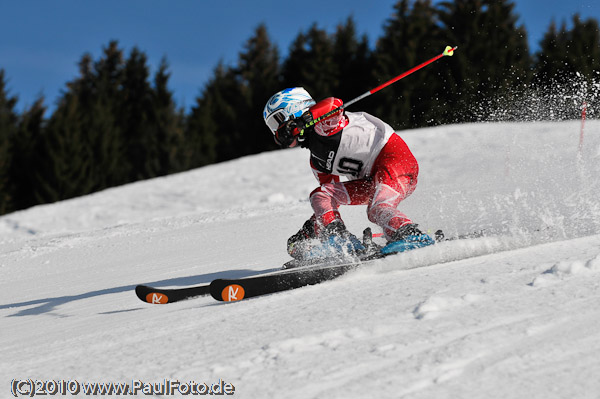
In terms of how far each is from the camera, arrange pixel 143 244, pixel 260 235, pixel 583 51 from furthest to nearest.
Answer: pixel 583 51 → pixel 143 244 → pixel 260 235

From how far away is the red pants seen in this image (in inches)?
141

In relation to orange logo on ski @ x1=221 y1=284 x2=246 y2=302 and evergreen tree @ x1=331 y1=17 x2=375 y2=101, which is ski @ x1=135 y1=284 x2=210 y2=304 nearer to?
orange logo on ski @ x1=221 y1=284 x2=246 y2=302

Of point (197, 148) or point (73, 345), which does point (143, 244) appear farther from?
point (197, 148)

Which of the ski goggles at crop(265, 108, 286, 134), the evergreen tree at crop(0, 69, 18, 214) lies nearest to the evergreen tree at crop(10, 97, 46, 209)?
the evergreen tree at crop(0, 69, 18, 214)

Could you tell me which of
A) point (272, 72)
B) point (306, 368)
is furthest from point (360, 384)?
point (272, 72)

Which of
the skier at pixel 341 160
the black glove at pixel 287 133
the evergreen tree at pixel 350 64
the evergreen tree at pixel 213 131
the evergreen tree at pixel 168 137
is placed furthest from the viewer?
the evergreen tree at pixel 350 64

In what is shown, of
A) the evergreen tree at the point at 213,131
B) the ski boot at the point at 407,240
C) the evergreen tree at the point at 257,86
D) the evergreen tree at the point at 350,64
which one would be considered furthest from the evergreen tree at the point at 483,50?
the ski boot at the point at 407,240

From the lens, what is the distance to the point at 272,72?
2877 centimetres

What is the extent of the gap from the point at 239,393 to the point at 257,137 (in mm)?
23786

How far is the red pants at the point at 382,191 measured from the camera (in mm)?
3576

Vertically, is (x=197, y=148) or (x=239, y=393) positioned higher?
(x=197, y=148)

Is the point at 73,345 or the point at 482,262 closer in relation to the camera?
the point at 73,345

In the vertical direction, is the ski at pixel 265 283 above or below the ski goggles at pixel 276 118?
below

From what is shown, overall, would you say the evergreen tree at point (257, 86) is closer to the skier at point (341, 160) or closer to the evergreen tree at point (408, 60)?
the evergreen tree at point (408, 60)
